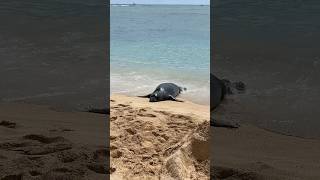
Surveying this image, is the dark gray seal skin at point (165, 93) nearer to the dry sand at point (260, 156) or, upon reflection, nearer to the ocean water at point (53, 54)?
the ocean water at point (53, 54)

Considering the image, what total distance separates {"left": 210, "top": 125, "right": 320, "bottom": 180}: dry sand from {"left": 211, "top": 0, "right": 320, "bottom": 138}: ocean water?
46cm

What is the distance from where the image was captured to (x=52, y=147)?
9.96ft

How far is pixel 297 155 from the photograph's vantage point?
3.53 m

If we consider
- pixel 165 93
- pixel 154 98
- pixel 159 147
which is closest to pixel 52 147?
pixel 159 147

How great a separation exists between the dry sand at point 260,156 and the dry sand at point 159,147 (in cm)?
16

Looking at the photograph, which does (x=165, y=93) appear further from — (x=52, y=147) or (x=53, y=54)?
(x=53, y=54)

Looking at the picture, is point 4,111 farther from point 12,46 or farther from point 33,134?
point 12,46

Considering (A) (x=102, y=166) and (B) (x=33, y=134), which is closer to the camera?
(A) (x=102, y=166)

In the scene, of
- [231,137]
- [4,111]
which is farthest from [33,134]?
[231,137]

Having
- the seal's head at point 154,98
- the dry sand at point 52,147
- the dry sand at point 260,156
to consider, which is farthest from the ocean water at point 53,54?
the dry sand at point 260,156

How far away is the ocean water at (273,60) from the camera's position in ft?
16.5

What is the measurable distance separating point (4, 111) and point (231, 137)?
2279mm

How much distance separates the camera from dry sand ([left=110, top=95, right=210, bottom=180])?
2.62 m

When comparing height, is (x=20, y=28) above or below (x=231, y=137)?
above
